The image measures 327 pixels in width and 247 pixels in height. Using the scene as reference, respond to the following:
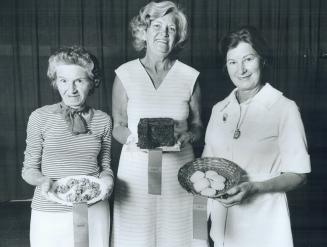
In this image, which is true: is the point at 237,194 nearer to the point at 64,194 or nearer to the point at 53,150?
the point at 64,194

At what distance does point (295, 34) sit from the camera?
9.45 ft

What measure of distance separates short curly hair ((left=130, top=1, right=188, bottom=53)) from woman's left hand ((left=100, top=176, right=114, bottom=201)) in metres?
0.70

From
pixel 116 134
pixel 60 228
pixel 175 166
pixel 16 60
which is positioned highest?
pixel 16 60

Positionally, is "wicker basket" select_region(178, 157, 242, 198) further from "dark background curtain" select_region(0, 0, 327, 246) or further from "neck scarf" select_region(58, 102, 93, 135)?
"dark background curtain" select_region(0, 0, 327, 246)

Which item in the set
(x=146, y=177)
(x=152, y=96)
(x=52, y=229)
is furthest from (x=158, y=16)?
(x=52, y=229)

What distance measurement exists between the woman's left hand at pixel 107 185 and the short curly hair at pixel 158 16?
70cm

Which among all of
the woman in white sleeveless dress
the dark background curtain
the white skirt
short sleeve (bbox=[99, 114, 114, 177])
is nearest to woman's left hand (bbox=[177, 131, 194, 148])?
the woman in white sleeveless dress

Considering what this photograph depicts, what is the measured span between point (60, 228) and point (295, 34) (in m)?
1.96

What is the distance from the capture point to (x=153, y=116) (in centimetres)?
209

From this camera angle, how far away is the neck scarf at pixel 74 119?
1.92 meters

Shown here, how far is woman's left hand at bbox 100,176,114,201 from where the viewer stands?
186 centimetres

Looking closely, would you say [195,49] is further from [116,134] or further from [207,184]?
[207,184]

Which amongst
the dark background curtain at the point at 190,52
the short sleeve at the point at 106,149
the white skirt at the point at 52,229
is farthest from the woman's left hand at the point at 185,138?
the dark background curtain at the point at 190,52

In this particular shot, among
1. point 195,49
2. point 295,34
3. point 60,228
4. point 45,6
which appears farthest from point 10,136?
point 295,34
